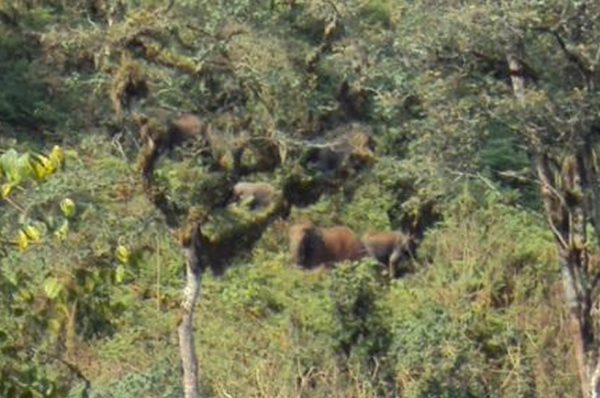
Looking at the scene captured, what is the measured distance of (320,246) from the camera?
1628 centimetres

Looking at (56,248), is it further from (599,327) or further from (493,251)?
(493,251)

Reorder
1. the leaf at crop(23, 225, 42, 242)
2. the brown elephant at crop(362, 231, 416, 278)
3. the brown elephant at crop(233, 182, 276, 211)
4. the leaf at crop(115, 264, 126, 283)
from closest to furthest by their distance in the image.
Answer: the leaf at crop(23, 225, 42, 242) < the leaf at crop(115, 264, 126, 283) < the brown elephant at crop(233, 182, 276, 211) < the brown elephant at crop(362, 231, 416, 278)

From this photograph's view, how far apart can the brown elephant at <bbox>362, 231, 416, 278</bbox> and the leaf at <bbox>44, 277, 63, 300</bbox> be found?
12.7 m

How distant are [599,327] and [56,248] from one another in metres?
7.19

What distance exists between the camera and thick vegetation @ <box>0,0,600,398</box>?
34.6 feet

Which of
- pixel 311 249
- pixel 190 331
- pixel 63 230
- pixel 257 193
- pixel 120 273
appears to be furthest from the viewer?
pixel 311 249

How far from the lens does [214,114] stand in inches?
451

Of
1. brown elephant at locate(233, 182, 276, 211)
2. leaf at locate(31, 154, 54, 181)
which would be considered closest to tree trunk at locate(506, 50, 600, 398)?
brown elephant at locate(233, 182, 276, 211)

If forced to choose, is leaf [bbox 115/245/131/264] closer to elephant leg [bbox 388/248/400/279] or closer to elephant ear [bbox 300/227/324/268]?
elephant ear [bbox 300/227/324/268]

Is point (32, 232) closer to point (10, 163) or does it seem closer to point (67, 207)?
point (67, 207)

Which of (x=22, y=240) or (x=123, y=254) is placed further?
(x=123, y=254)

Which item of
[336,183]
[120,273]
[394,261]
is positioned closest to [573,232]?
[394,261]

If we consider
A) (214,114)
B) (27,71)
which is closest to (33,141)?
(27,71)

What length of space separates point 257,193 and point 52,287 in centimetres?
1181
